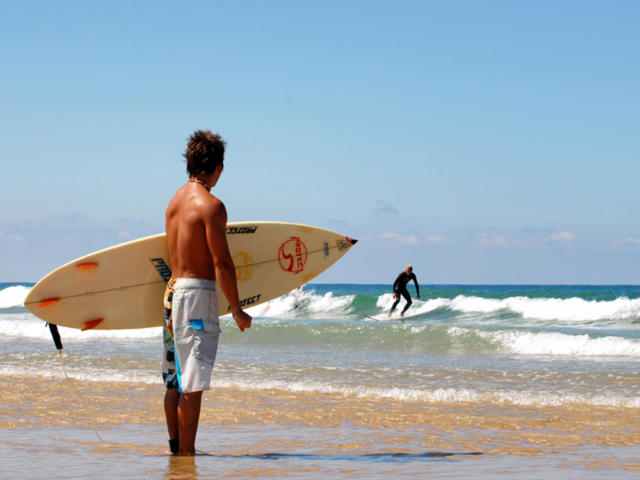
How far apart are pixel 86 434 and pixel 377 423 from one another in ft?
6.58

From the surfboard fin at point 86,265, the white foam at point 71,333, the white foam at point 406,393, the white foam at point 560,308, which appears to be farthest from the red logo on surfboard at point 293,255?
the white foam at point 560,308

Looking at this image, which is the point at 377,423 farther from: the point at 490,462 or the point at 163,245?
the point at 163,245

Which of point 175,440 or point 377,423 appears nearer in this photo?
point 175,440

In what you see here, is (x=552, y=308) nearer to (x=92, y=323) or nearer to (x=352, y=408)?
(x=352, y=408)

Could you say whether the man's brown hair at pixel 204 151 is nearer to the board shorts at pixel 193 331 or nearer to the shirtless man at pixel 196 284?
the shirtless man at pixel 196 284

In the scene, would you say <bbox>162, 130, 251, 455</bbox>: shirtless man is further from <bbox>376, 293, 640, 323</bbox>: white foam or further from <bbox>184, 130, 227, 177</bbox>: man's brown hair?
<bbox>376, 293, 640, 323</bbox>: white foam

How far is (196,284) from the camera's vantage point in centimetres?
349

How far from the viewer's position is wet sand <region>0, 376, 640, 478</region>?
3596 mm

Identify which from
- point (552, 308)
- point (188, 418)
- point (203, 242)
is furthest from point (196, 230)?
point (552, 308)

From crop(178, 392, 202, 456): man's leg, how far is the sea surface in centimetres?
10

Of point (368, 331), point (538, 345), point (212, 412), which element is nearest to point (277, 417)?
point (212, 412)

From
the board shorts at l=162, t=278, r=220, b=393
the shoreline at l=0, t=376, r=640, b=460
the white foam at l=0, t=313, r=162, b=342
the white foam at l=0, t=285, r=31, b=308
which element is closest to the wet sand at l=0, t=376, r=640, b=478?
the shoreline at l=0, t=376, r=640, b=460

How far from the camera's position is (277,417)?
17.7 feet

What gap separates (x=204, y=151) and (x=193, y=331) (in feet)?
2.99
